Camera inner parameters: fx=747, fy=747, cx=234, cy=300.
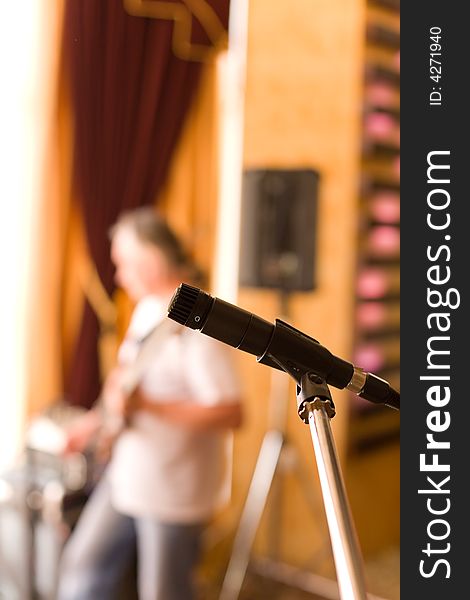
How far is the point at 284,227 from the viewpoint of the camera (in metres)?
2.04

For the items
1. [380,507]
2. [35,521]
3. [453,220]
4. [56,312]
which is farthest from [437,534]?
[380,507]

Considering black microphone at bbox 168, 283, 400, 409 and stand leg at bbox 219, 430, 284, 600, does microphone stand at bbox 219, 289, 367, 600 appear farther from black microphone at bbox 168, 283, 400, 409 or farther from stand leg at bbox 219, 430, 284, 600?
stand leg at bbox 219, 430, 284, 600

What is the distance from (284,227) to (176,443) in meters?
0.79

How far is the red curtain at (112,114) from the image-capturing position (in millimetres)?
2020

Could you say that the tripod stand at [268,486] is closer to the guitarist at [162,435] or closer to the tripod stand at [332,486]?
the guitarist at [162,435]

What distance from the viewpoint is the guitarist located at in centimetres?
143

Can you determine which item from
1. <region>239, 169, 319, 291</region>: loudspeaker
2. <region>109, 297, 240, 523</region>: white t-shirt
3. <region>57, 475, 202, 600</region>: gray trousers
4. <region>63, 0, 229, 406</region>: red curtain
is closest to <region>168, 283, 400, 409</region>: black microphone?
<region>109, 297, 240, 523</region>: white t-shirt

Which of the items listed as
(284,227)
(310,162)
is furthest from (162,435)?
(310,162)

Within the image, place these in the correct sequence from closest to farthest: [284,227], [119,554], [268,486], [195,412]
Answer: [195,412]
[119,554]
[284,227]
[268,486]

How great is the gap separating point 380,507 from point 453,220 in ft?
6.41

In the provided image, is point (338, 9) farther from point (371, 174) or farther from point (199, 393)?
point (199, 393)

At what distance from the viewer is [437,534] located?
675mm

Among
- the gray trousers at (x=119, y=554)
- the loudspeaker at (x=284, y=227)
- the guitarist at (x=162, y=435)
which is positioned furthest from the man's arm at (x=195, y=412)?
the loudspeaker at (x=284, y=227)

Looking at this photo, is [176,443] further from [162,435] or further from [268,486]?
[268,486]
